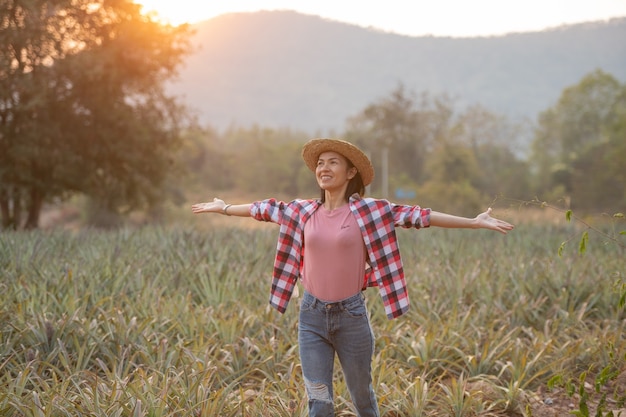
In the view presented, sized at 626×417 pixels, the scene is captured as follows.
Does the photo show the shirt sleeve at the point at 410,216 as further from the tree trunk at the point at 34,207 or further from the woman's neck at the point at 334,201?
the tree trunk at the point at 34,207

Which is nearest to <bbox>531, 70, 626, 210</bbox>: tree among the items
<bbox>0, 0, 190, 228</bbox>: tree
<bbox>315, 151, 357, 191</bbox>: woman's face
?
<bbox>0, 0, 190, 228</bbox>: tree

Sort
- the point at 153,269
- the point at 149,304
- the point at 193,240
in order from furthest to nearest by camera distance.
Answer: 1. the point at 193,240
2. the point at 153,269
3. the point at 149,304

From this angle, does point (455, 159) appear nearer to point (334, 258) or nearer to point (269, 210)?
point (269, 210)

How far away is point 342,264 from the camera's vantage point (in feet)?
11.3

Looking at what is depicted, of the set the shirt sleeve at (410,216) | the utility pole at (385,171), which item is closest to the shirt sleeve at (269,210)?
the shirt sleeve at (410,216)

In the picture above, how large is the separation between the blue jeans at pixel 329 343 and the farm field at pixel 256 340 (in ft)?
2.61

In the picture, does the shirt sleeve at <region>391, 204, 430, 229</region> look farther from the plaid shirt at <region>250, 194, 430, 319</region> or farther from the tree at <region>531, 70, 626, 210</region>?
the tree at <region>531, 70, 626, 210</region>

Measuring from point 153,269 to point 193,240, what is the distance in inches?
105

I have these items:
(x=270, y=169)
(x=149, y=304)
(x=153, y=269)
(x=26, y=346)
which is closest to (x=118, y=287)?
(x=149, y=304)

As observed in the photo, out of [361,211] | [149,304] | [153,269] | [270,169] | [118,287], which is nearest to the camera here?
[361,211]

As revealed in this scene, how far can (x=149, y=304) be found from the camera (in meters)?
6.56

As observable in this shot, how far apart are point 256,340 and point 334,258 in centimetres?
233

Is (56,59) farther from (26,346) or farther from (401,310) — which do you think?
(401,310)

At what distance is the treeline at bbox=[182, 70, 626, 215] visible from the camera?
33594 millimetres
